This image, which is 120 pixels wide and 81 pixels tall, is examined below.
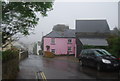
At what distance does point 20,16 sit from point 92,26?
101ft

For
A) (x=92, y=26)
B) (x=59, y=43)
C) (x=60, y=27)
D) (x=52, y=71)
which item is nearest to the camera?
(x=52, y=71)

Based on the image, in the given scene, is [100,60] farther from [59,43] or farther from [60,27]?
[60,27]

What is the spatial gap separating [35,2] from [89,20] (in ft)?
107

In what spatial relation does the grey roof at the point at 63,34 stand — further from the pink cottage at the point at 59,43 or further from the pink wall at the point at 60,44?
the pink wall at the point at 60,44

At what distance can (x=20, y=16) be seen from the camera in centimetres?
1045

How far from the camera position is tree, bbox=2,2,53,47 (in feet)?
31.5

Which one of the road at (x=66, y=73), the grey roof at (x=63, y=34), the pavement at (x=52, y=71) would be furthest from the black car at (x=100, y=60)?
the grey roof at (x=63, y=34)

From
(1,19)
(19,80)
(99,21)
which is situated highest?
(99,21)

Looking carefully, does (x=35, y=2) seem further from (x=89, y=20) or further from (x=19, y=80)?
(x=89, y=20)

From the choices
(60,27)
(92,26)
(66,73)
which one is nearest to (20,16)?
(66,73)

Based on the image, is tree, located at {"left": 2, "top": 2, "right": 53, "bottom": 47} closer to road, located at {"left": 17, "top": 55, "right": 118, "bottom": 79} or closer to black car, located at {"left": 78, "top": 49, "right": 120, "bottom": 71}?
road, located at {"left": 17, "top": 55, "right": 118, "bottom": 79}

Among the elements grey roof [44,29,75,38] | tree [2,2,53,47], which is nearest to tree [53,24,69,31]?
grey roof [44,29,75,38]

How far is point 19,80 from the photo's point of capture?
9.95m

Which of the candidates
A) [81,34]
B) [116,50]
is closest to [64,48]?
[81,34]
